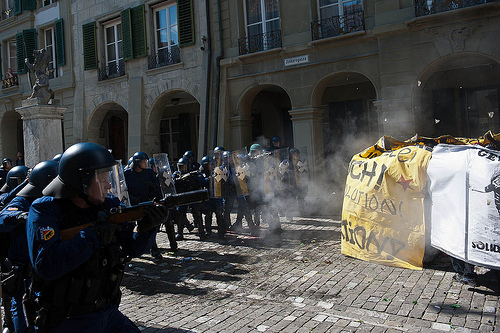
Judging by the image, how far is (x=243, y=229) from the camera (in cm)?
948

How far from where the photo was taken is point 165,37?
51.3 feet

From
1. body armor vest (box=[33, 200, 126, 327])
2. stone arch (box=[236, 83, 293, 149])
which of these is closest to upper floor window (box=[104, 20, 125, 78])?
stone arch (box=[236, 83, 293, 149])

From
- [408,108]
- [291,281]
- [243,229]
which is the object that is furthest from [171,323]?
[408,108]

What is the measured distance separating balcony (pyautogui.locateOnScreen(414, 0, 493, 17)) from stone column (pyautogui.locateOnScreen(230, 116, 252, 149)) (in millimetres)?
6027

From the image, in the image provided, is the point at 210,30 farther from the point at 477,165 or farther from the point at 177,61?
the point at 477,165

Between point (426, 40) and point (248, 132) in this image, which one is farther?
point (248, 132)

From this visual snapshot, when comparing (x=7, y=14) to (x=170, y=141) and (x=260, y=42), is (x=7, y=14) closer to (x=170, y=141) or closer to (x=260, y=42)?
(x=170, y=141)

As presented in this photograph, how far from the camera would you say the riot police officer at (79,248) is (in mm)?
2299

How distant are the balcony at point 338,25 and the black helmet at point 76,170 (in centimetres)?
1040

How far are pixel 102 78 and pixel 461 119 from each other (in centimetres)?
1326

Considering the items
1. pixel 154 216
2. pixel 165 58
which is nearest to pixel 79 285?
pixel 154 216

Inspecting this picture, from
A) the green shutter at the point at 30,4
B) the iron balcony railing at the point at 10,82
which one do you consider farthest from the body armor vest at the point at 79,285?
the iron balcony railing at the point at 10,82

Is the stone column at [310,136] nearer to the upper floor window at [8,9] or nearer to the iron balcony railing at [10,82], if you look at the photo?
the iron balcony railing at [10,82]

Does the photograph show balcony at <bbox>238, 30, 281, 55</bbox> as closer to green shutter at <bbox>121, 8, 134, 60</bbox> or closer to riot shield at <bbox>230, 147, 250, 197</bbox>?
green shutter at <bbox>121, 8, 134, 60</bbox>
